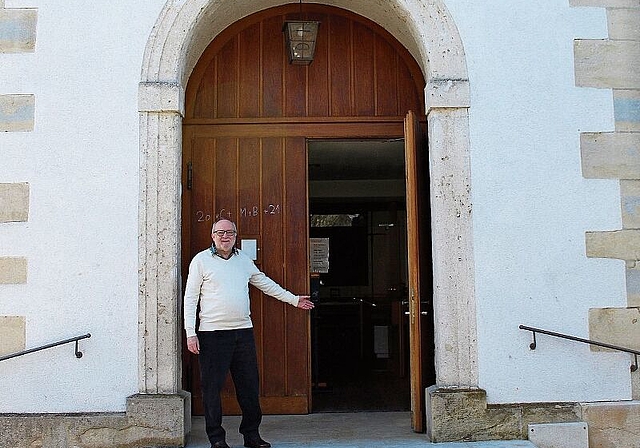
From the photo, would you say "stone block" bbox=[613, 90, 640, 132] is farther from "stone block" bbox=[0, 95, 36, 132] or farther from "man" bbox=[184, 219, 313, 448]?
"stone block" bbox=[0, 95, 36, 132]

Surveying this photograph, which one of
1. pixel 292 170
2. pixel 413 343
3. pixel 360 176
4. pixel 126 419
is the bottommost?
pixel 126 419

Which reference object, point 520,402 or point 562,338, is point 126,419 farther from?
point 562,338

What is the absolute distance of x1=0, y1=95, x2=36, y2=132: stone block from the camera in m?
4.90

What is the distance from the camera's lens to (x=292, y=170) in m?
5.69

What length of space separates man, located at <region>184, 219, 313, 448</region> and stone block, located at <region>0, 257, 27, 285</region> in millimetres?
1080

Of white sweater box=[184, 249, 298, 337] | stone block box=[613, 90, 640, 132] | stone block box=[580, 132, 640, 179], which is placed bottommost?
white sweater box=[184, 249, 298, 337]

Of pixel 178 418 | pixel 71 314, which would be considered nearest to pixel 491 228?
pixel 178 418

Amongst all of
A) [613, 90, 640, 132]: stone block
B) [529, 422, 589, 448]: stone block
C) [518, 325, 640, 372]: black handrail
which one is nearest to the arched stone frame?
[518, 325, 640, 372]: black handrail

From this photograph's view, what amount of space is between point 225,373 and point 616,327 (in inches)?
99.6

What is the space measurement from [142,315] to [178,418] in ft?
2.24

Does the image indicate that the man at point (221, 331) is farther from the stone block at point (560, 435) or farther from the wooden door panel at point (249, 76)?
the stone block at point (560, 435)

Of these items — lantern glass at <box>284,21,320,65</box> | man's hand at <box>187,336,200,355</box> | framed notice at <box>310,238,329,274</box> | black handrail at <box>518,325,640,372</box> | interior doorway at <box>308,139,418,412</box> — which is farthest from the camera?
interior doorway at <box>308,139,418,412</box>

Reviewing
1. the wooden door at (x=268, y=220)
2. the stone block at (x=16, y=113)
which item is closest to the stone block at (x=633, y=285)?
the wooden door at (x=268, y=220)

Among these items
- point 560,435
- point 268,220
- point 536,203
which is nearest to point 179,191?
point 268,220
